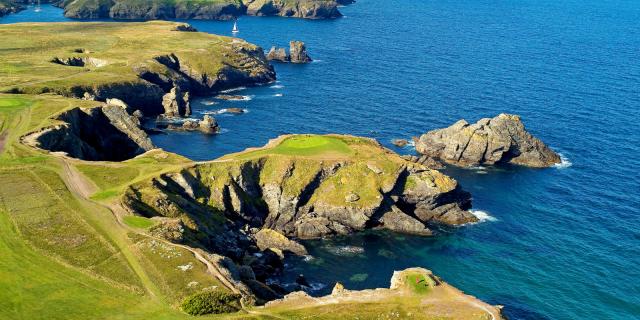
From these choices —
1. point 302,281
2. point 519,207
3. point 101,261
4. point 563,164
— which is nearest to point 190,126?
point 302,281

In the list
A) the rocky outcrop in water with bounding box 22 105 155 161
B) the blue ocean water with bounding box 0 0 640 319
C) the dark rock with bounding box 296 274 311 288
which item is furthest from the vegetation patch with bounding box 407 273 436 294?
the rocky outcrop in water with bounding box 22 105 155 161

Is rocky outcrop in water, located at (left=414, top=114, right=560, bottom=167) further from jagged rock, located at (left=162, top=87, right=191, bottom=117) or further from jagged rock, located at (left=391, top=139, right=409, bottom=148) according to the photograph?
jagged rock, located at (left=162, top=87, right=191, bottom=117)

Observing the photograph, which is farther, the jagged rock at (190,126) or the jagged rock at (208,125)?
the jagged rock at (190,126)

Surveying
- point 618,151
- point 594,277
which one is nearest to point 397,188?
point 594,277

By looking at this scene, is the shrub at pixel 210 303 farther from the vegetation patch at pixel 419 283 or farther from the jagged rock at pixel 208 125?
the jagged rock at pixel 208 125

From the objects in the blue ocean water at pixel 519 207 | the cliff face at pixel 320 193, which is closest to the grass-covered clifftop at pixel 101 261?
the cliff face at pixel 320 193
